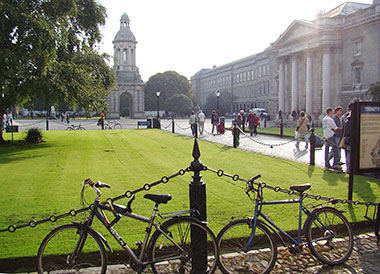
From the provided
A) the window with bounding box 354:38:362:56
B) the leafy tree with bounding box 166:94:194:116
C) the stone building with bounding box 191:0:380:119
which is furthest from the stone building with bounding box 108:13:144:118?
the window with bounding box 354:38:362:56

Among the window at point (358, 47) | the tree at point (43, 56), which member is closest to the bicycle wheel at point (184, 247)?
the tree at point (43, 56)

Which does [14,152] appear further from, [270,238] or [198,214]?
[270,238]

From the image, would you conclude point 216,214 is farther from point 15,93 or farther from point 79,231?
point 15,93

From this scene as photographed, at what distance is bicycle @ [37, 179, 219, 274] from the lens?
4500mm

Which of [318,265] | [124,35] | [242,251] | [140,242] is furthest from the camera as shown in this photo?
[124,35]

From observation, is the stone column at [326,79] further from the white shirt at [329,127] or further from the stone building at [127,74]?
the white shirt at [329,127]

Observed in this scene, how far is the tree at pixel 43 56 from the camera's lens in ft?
55.7

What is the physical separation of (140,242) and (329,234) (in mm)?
2702

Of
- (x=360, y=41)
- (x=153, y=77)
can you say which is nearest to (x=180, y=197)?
(x=360, y=41)

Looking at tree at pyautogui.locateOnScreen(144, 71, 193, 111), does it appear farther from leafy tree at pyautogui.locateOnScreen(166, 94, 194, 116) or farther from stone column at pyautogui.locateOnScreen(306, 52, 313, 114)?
stone column at pyautogui.locateOnScreen(306, 52, 313, 114)

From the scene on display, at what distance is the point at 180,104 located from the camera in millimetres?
95188

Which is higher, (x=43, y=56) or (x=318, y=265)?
(x=43, y=56)

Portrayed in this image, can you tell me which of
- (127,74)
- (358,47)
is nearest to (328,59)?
(358,47)

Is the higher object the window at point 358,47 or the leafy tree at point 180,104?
the window at point 358,47
